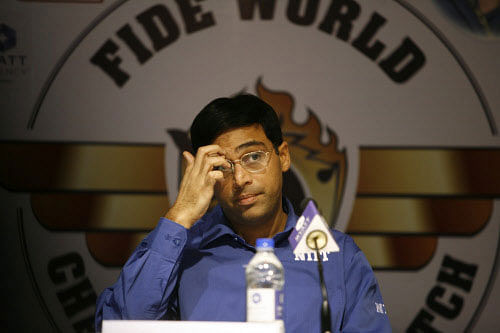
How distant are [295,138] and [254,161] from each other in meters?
0.91

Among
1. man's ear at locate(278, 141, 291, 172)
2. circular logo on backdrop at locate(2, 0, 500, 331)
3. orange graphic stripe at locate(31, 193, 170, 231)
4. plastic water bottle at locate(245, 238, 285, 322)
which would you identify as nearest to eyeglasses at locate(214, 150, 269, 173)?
man's ear at locate(278, 141, 291, 172)

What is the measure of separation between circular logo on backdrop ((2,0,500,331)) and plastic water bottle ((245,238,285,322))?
112cm

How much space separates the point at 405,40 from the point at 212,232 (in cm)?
147

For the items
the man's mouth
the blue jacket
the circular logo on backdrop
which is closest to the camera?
the blue jacket

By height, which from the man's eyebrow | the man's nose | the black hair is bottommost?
the man's nose

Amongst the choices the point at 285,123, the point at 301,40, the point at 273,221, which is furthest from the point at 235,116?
the point at 301,40

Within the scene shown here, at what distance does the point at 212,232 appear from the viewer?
171 cm

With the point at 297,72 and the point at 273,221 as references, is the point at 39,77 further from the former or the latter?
the point at 273,221

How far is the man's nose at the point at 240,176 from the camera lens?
1.61 m

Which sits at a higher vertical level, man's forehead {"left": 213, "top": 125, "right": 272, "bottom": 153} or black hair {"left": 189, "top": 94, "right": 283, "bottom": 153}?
black hair {"left": 189, "top": 94, "right": 283, "bottom": 153}

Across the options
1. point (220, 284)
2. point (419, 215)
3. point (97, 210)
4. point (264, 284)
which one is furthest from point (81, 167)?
point (419, 215)

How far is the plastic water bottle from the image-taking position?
1.09 meters

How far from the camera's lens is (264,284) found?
→ 1.40 meters

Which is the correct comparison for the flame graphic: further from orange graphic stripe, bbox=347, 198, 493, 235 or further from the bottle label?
the bottle label
